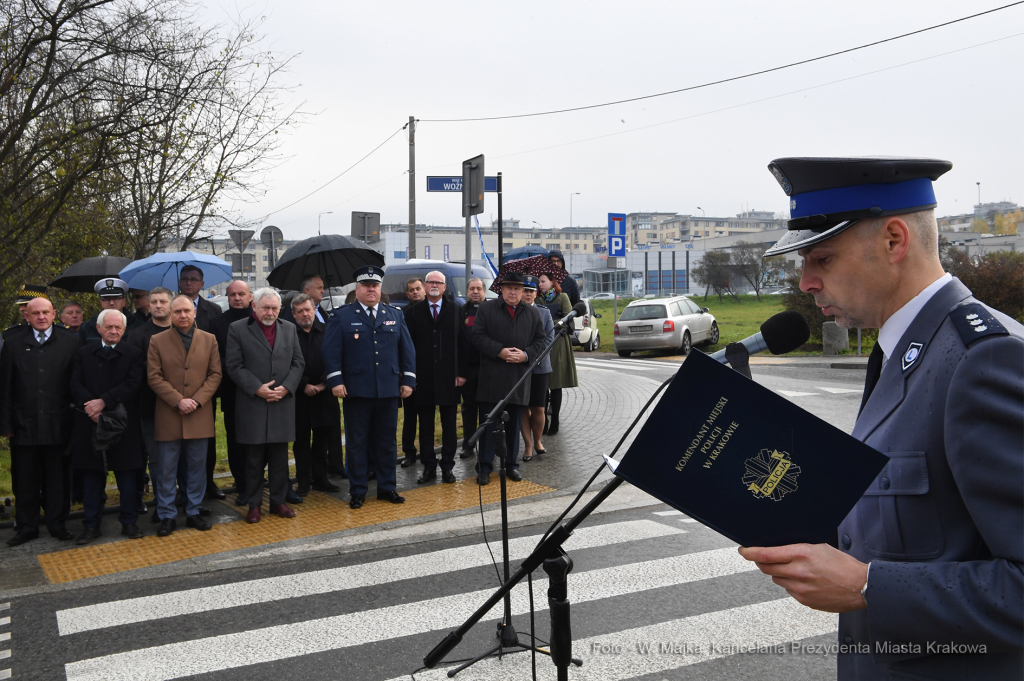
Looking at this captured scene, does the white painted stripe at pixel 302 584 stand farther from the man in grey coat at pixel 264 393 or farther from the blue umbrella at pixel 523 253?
the blue umbrella at pixel 523 253

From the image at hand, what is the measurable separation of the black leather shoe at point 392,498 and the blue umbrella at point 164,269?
11.9 ft

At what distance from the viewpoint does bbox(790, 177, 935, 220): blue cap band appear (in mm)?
1662

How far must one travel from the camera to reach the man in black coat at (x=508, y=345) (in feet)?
29.1

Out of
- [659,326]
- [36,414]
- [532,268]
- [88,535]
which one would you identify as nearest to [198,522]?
[88,535]

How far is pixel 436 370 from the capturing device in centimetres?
930

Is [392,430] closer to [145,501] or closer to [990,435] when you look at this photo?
[145,501]

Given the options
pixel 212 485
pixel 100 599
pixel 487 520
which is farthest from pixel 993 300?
pixel 100 599

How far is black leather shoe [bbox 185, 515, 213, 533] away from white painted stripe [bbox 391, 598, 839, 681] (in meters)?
4.01

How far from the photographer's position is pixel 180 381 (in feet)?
25.2


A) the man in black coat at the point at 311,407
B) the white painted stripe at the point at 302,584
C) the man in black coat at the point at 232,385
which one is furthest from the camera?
the man in black coat at the point at 311,407

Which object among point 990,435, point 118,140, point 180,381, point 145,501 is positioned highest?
point 118,140

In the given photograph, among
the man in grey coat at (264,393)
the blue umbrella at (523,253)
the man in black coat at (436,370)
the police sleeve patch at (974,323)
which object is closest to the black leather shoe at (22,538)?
the man in grey coat at (264,393)

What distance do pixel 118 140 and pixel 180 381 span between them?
463cm

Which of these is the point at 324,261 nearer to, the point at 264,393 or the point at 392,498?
the point at 264,393
